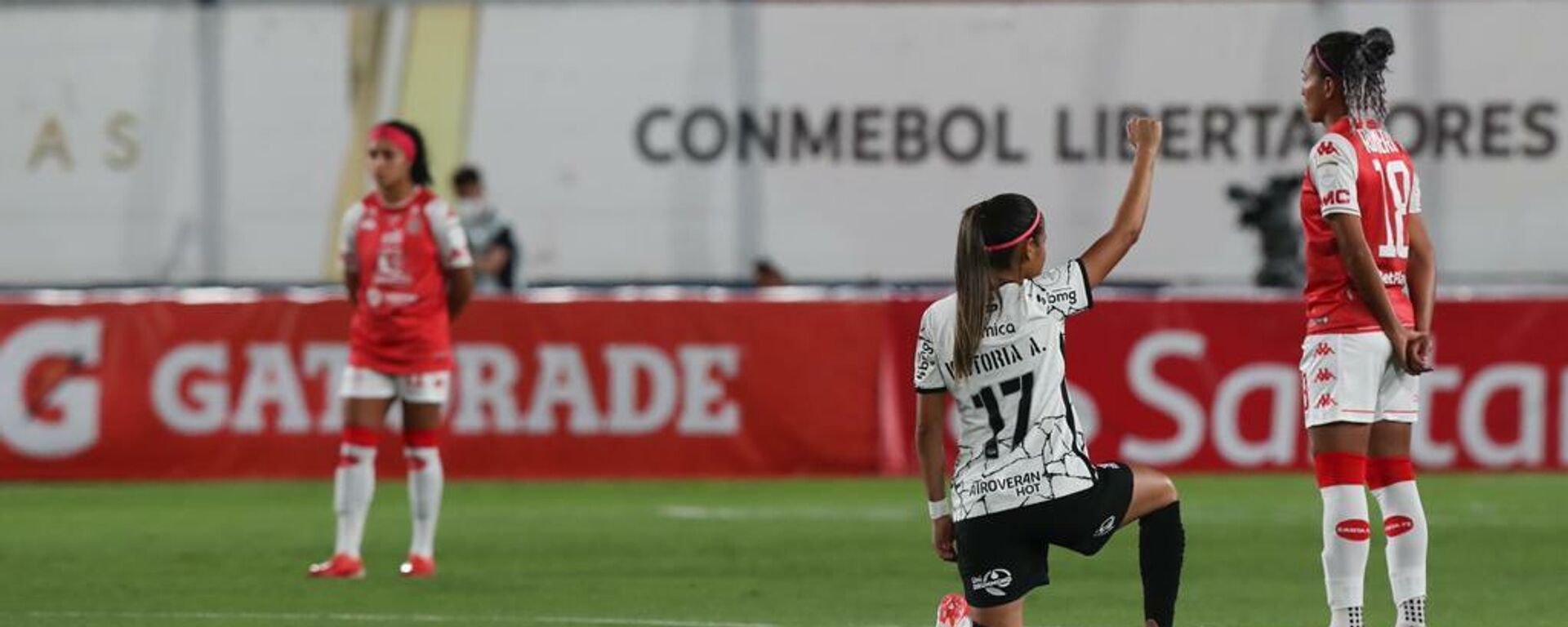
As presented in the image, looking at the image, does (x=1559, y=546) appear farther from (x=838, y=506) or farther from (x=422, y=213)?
(x=422, y=213)

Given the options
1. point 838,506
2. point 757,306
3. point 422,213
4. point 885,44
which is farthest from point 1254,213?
point 422,213

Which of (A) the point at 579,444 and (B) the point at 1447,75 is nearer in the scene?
(A) the point at 579,444

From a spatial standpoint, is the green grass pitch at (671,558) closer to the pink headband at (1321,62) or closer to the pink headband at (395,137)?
the pink headband at (395,137)

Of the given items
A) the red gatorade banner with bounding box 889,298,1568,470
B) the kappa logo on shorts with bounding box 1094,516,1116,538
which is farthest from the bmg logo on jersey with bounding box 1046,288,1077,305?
the red gatorade banner with bounding box 889,298,1568,470

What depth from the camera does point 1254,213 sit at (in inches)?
873

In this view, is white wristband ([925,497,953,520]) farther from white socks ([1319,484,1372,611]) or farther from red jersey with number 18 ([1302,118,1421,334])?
red jersey with number 18 ([1302,118,1421,334])

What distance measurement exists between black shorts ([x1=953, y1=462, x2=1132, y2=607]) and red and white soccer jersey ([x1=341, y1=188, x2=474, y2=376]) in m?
4.68

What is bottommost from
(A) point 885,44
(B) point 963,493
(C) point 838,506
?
(C) point 838,506

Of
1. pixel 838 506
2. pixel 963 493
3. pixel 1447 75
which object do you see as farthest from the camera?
pixel 1447 75

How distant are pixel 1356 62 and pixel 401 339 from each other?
4.79 meters

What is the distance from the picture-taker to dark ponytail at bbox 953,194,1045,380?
816cm

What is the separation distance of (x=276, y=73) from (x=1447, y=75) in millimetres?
8677

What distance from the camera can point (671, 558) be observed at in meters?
13.3

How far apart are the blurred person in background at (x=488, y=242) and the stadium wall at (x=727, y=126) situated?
1561 mm
